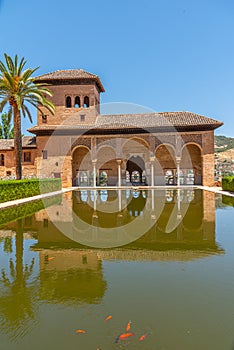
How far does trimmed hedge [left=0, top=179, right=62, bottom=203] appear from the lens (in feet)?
51.0

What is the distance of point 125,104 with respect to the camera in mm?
33969

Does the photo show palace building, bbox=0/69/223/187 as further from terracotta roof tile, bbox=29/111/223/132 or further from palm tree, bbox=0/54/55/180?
palm tree, bbox=0/54/55/180

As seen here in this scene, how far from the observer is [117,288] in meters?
4.01

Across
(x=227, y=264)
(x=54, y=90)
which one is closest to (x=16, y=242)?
(x=227, y=264)

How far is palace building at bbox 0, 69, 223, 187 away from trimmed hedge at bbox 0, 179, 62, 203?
6.79m

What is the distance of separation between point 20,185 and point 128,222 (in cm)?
1033

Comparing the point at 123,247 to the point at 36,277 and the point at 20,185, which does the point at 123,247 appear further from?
the point at 20,185

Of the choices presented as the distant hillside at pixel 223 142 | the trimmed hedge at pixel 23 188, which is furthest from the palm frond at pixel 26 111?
the distant hillside at pixel 223 142

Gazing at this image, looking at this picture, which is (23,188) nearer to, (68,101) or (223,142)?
(68,101)

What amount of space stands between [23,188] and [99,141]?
44.0 feet

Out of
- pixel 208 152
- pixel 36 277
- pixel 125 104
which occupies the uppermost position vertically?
pixel 125 104

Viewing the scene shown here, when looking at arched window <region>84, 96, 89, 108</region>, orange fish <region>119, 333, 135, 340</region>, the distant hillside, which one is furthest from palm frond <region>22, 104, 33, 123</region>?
the distant hillside

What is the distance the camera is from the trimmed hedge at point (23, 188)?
15.5 meters

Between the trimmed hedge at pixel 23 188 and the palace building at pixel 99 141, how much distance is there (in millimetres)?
6785
